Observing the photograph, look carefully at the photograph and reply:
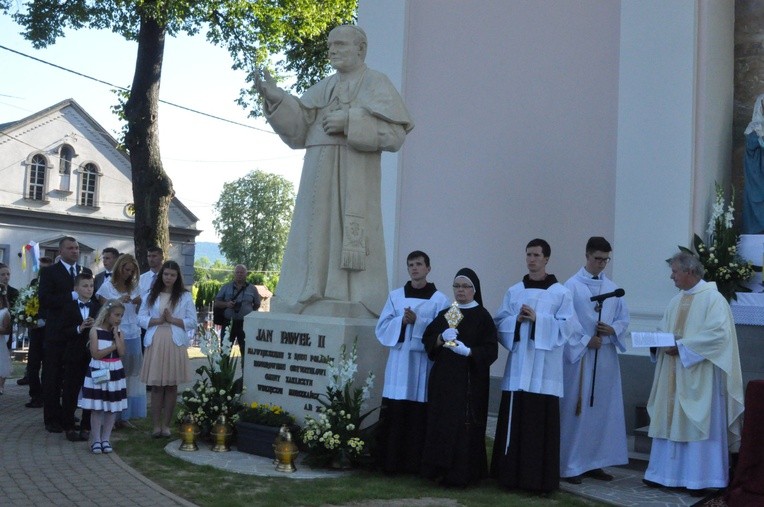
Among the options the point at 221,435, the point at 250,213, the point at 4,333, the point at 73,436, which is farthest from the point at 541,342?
the point at 250,213

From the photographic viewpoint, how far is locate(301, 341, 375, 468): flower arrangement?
7.16 meters

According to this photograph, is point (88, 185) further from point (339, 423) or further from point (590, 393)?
point (590, 393)

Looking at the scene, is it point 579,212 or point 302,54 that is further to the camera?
point 302,54

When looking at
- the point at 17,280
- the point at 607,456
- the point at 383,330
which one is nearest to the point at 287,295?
the point at 383,330

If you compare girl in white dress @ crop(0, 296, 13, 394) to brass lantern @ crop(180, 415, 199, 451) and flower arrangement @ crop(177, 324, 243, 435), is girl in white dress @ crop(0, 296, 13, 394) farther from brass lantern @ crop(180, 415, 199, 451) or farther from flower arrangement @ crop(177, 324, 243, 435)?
brass lantern @ crop(180, 415, 199, 451)

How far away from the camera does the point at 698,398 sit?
282 inches

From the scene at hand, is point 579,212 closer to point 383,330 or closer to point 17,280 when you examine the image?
point 383,330

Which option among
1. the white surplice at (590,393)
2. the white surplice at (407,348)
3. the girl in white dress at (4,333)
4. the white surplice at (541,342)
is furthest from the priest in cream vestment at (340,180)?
the girl in white dress at (4,333)

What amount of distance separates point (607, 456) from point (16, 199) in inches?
1407

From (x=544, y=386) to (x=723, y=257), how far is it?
3.32 m

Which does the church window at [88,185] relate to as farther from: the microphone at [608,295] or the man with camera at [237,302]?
the microphone at [608,295]

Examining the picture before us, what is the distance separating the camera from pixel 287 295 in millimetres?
8352

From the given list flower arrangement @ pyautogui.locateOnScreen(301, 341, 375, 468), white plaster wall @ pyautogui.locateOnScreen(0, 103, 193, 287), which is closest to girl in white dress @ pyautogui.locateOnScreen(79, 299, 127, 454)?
flower arrangement @ pyautogui.locateOnScreen(301, 341, 375, 468)

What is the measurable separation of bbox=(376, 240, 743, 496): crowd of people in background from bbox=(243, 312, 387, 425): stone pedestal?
44 centimetres
